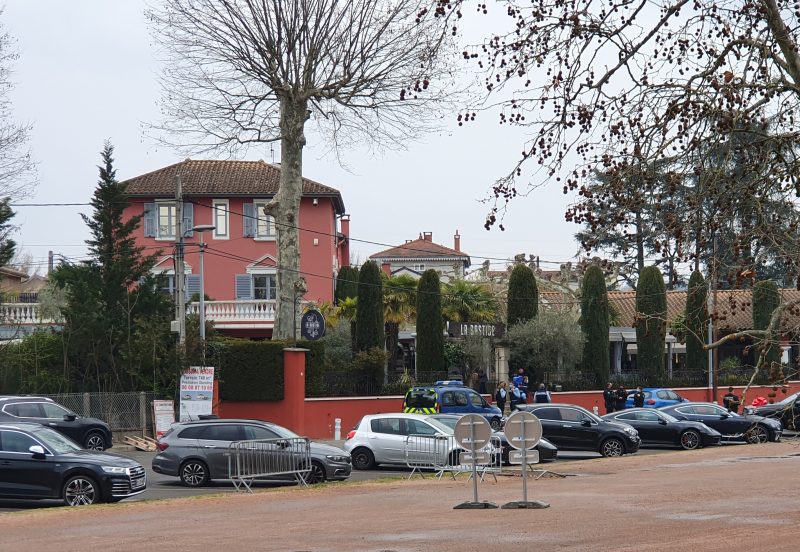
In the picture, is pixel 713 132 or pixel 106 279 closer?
pixel 713 132

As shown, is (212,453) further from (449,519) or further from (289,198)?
(289,198)

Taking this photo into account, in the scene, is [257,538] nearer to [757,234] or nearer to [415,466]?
[757,234]

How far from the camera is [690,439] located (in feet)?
113

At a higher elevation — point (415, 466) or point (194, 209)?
point (194, 209)

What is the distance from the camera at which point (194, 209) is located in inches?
2419

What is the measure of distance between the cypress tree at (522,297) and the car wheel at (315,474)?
26.3 meters

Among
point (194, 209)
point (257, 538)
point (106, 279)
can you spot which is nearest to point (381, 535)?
point (257, 538)

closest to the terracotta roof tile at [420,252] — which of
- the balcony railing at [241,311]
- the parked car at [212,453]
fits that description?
the balcony railing at [241,311]

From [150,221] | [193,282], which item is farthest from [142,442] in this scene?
[150,221]

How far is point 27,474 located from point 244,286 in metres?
41.2

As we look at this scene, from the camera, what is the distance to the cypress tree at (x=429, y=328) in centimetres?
4775

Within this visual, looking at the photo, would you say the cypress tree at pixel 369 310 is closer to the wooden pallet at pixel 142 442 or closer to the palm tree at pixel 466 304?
the palm tree at pixel 466 304

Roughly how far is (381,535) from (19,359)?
26.0 metres

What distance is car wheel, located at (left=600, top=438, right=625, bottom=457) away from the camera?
105ft
